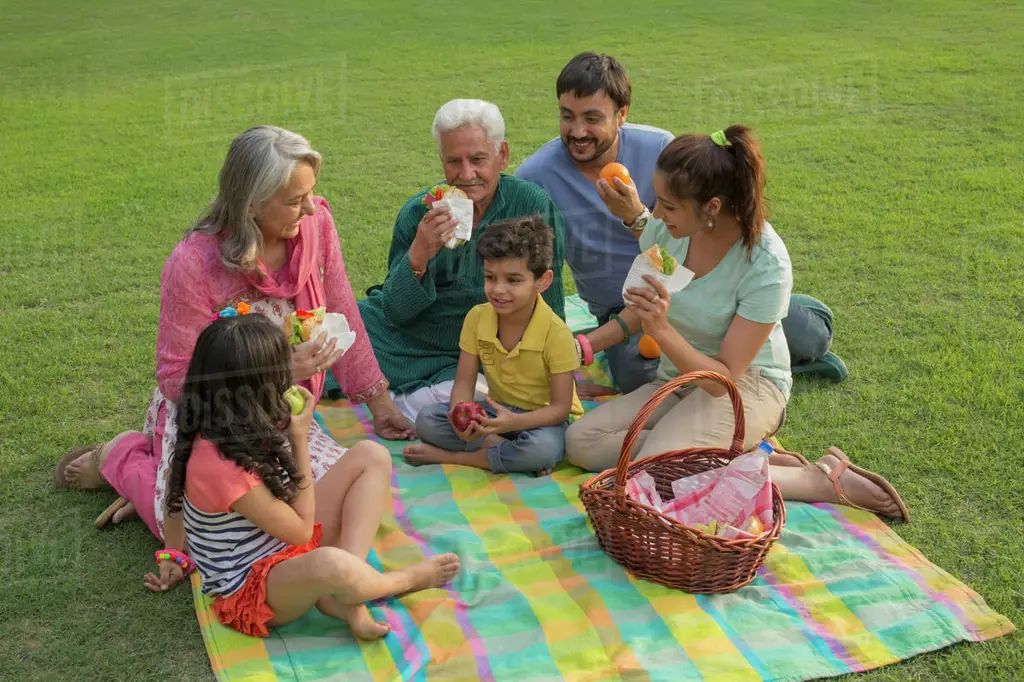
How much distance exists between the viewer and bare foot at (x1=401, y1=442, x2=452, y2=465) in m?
4.82

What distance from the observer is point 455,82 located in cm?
1159

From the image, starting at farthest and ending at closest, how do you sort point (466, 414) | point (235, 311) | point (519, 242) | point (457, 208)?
point (457, 208), point (466, 414), point (519, 242), point (235, 311)

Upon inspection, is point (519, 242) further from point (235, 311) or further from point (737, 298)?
point (235, 311)

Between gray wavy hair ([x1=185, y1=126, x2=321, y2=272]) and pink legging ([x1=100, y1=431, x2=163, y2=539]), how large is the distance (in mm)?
866

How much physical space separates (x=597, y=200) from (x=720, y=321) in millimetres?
1264

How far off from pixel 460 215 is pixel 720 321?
1.24 m

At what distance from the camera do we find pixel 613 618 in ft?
12.3

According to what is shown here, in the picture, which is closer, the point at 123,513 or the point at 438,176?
the point at 123,513

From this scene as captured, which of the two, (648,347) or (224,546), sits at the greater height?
(648,347)

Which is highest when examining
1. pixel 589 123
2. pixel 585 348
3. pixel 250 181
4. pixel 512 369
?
pixel 589 123

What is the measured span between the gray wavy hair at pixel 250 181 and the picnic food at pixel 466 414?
109cm

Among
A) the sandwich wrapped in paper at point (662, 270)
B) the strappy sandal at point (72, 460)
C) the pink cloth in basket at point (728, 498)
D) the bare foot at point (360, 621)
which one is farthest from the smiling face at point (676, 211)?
the strappy sandal at point (72, 460)

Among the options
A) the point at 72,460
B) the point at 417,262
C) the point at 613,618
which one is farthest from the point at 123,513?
the point at 613,618

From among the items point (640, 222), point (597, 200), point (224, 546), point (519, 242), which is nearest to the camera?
point (224, 546)
